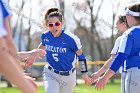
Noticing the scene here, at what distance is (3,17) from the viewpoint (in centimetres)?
321

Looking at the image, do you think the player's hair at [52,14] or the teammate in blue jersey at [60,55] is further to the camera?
the player's hair at [52,14]

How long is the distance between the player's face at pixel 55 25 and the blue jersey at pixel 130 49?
2657mm

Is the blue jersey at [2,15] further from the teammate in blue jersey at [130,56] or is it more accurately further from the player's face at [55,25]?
the player's face at [55,25]

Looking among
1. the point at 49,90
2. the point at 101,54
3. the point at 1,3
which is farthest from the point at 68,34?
the point at 101,54

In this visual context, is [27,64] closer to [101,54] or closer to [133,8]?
[133,8]

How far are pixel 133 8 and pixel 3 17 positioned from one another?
9.49ft

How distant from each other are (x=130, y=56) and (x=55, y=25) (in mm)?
2724

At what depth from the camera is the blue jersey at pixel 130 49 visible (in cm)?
549

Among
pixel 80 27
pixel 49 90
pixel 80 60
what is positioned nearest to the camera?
pixel 49 90

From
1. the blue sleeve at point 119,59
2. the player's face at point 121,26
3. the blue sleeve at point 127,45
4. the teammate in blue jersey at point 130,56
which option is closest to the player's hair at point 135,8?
the teammate in blue jersey at point 130,56

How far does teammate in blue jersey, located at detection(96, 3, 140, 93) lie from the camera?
18.1ft

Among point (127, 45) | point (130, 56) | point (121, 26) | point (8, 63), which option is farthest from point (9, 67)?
point (121, 26)

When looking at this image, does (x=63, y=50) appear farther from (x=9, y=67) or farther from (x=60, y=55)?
(x=9, y=67)

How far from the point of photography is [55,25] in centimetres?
816
